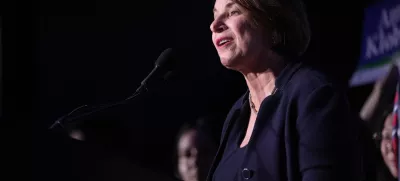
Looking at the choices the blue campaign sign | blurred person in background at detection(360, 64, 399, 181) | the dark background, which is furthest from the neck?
the dark background

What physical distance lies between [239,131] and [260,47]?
261mm

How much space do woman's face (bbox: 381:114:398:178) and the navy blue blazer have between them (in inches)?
62.4

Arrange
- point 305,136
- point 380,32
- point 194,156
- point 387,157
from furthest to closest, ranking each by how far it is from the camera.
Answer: point 380,32
point 194,156
point 387,157
point 305,136

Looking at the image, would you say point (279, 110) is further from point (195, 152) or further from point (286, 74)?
point (195, 152)

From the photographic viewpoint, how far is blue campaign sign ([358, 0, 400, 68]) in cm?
340

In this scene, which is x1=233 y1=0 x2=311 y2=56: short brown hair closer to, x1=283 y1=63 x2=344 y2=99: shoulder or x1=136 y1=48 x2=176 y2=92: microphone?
x1=283 y1=63 x2=344 y2=99: shoulder

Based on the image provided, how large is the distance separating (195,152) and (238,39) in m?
1.65

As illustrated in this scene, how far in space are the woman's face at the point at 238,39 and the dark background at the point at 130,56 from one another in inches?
87.9

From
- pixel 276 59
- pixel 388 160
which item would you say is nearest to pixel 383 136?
pixel 388 160

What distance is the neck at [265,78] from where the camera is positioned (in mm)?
1712

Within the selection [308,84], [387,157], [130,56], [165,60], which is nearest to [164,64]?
[165,60]

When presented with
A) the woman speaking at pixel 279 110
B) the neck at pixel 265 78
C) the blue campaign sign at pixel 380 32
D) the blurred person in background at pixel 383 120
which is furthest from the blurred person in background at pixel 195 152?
the neck at pixel 265 78

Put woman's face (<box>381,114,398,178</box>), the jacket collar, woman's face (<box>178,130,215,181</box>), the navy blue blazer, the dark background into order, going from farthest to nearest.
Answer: the dark background < woman's face (<box>178,130,215,181</box>) < woman's face (<box>381,114,398,178</box>) < the jacket collar < the navy blue blazer

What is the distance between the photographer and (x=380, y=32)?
3.59 metres
